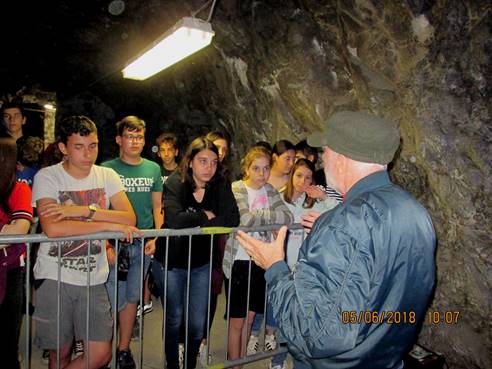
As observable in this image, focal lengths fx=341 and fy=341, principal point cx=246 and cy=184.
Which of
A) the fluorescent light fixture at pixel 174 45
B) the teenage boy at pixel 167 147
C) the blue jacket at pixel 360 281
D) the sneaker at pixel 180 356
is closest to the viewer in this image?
the blue jacket at pixel 360 281

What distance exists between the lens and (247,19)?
6402 mm

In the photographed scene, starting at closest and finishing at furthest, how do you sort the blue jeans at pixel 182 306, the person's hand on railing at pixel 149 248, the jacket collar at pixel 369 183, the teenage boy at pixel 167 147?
1. the jacket collar at pixel 369 183
2. the blue jeans at pixel 182 306
3. the person's hand on railing at pixel 149 248
4. the teenage boy at pixel 167 147

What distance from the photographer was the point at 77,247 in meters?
2.83

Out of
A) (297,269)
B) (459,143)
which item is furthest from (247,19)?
(297,269)

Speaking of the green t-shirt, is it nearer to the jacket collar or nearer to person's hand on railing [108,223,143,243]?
person's hand on railing [108,223,143,243]

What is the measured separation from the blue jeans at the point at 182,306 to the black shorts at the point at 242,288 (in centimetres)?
34

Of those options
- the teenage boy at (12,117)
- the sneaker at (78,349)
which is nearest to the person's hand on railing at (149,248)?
the sneaker at (78,349)

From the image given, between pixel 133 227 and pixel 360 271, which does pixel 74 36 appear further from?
pixel 360 271

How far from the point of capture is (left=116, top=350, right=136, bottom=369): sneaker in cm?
366

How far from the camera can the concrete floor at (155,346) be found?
13.0 ft

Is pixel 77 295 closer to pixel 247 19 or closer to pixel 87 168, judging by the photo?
pixel 87 168

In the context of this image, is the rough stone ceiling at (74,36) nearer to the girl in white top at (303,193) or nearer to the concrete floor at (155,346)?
the girl in white top at (303,193)

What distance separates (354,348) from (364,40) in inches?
159

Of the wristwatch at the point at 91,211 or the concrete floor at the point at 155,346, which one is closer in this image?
the wristwatch at the point at 91,211
